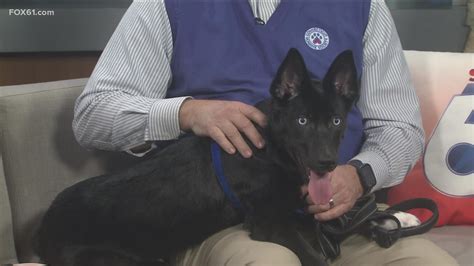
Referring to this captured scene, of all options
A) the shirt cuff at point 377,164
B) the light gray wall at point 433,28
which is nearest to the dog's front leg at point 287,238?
the shirt cuff at point 377,164

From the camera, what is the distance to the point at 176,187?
121 cm

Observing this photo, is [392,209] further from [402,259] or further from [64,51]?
[64,51]

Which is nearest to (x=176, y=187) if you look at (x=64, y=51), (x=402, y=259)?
(x=402, y=259)

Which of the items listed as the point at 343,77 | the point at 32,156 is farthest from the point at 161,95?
the point at 343,77

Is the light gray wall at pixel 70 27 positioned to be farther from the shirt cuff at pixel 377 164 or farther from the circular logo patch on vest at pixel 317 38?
the shirt cuff at pixel 377 164

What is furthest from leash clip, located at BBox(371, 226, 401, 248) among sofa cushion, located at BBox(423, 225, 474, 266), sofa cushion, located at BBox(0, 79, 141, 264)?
sofa cushion, located at BBox(0, 79, 141, 264)

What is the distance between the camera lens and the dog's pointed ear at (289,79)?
1.14 meters

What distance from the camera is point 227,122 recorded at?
47.6 inches

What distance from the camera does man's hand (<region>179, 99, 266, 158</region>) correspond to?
3.95 ft

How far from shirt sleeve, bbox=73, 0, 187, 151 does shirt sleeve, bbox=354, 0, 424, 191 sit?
0.52 metres

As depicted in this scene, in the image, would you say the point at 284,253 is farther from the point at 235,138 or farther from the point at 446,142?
the point at 446,142

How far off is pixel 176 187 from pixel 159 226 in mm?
98

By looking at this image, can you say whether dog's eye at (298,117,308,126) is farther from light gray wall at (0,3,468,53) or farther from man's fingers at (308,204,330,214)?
light gray wall at (0,3,468,53)

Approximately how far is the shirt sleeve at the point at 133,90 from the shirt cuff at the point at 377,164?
46cm
